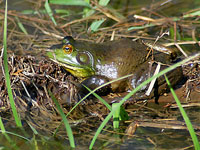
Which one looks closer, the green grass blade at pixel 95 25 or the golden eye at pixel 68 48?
the golden eye at pixel 68 48

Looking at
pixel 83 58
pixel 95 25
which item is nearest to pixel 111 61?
pixel 83 58

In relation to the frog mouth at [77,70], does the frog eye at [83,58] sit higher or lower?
higher

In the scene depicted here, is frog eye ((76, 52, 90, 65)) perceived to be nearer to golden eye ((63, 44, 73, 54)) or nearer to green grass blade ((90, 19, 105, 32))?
golden eye ((63, 44, 73, 54))

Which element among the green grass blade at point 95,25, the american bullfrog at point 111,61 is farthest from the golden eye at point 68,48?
the green grass blade at point 95,25

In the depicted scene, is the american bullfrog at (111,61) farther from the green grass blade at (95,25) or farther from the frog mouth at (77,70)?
the green grass blade at (95,25)

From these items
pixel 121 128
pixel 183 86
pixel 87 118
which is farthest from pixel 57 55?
pixel 183 86

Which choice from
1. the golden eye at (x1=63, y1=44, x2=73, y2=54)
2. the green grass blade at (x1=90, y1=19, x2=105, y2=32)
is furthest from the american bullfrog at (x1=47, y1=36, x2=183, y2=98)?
the green grass blade at (x1=90, y1=19, x2=105, y2=32)

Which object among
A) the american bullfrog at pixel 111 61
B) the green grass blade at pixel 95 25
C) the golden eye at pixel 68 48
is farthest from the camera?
the green grass blade at pixel 95 25

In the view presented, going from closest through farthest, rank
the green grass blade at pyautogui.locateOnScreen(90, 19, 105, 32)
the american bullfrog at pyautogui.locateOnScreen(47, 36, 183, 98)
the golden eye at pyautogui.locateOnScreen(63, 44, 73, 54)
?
1. the american bullfrog at pyautogui.locateOnScreen(47, 36, 183, 98)
2. the golden eye at pyautogui.locateOnScreen(63, 44, 73, 54)
3. the green grass blade at pyautogui.locateOnScreen(90, 19, 105, 32)

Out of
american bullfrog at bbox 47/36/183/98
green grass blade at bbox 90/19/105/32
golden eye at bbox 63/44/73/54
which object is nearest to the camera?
american bullfrog at bbox 47/36/183/98
